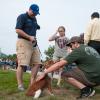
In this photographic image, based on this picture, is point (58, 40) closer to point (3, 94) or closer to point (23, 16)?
point (23, 16)

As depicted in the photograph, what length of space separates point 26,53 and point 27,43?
24cm

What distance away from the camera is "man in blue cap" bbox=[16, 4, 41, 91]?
9.21 metres

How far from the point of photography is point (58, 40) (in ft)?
34.7

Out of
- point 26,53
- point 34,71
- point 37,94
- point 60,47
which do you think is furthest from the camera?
point 60,47

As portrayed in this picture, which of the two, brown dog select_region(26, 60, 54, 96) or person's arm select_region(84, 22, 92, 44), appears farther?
person's arm select_region(84, 22, 92, 44)

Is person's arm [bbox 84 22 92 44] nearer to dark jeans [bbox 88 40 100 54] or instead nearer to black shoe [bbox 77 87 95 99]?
dark jeans [bbox 88 40 100 54]

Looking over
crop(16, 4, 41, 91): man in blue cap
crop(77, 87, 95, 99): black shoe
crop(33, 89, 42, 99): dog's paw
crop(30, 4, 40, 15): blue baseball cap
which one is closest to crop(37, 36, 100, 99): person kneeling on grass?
crop(77, 87, 95, 99): black shoe

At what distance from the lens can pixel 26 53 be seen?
367 inches

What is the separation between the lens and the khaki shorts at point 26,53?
925cm

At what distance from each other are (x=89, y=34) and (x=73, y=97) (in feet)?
6.14

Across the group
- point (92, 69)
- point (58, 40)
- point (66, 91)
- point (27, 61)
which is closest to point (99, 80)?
point (92, 69)

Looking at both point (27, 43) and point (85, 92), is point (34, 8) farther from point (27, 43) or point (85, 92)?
point (85, 92)

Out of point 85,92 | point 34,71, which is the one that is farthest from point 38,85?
point 34,71

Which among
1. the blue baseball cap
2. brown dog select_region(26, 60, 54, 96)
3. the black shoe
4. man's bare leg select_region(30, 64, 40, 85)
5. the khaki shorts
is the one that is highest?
the blue baseball cap
